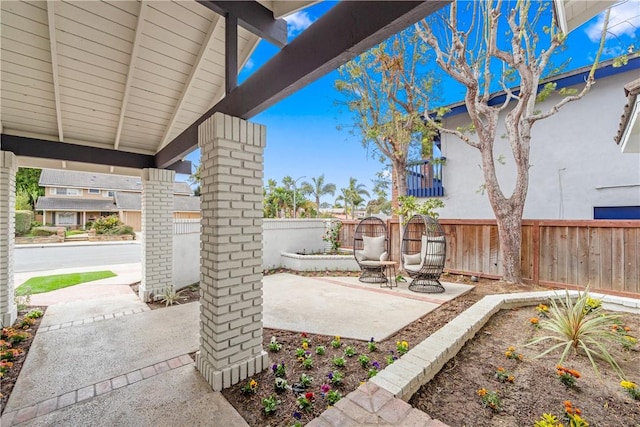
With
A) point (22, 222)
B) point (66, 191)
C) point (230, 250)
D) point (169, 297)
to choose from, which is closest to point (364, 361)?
point (230, 250)

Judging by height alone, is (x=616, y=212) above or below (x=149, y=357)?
above

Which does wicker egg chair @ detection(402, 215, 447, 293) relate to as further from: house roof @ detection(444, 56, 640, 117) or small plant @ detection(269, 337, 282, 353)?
house roof @ detection(444, 56, 640, 117)

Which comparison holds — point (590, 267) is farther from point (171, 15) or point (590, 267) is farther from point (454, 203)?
point (171, 15)

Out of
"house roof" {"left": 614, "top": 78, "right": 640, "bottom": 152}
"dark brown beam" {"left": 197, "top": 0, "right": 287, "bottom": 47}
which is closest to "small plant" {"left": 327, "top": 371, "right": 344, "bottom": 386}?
"dark brown beam" {"left": 197, "top": 0, "right": 287, "bottom": 47}

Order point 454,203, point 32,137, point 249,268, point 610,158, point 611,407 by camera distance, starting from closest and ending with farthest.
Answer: point 611,407 < point 249,268 < point 32,137 < point 610,158 < point 454,203

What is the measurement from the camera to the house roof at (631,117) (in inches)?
106

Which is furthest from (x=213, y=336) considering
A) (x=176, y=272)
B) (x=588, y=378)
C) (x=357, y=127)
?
(x=357, y=127)

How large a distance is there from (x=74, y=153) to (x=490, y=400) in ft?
20.1

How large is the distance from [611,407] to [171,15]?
501cm

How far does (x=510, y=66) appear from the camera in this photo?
5457 mm

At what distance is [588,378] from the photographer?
2.36m

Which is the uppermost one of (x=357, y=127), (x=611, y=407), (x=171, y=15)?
(x=357, y=127)

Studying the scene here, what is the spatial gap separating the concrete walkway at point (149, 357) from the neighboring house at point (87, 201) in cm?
2071

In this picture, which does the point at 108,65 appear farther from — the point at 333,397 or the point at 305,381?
the point at 333,397
